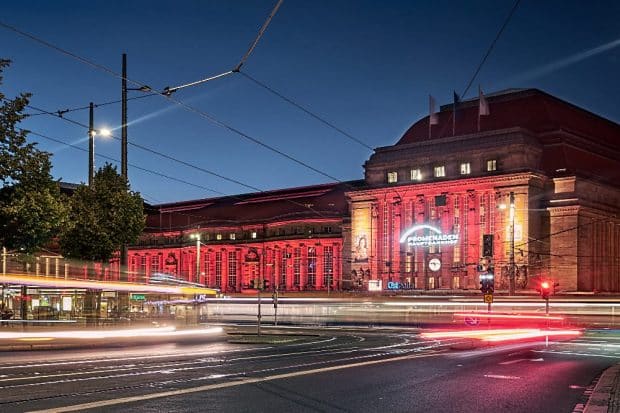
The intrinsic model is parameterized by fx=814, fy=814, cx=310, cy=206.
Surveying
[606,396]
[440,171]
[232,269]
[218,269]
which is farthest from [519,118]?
[606,396]

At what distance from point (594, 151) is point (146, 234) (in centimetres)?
8842

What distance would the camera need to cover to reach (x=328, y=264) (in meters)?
133

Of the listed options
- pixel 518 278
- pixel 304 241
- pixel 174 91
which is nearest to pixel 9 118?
pixel 174 91

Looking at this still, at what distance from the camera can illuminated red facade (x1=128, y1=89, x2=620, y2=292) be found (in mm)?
103250

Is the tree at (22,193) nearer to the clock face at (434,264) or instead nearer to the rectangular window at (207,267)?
the clock face at (434,264)

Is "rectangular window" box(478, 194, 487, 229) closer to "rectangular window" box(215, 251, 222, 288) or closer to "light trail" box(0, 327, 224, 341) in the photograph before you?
"rectangular window" box(215, 251, 222, 288)

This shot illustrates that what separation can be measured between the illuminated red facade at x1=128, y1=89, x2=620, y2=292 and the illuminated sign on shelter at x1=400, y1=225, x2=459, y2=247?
17 cm

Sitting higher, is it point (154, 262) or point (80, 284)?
point (80, 284)

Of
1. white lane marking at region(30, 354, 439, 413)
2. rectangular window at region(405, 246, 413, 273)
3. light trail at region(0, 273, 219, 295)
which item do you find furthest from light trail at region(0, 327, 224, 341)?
rectangular window at region(405, 246, 413, 273)

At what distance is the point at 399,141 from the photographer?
399 feet

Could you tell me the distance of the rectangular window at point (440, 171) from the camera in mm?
112062

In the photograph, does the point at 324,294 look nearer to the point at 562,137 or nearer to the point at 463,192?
the point at 463,192

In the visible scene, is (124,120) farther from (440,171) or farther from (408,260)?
(408,260)

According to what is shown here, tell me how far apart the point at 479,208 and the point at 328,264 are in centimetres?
3267
